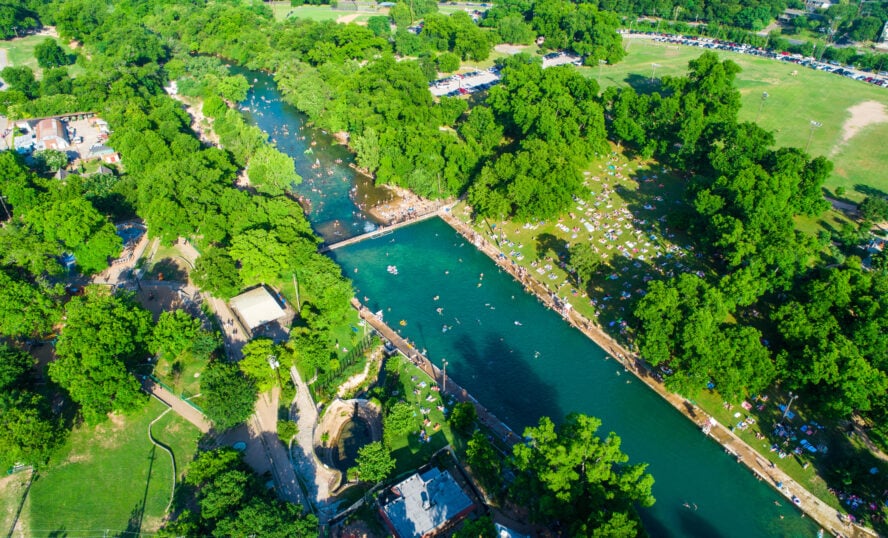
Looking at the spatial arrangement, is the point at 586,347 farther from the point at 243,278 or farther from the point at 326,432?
the point at 243,278

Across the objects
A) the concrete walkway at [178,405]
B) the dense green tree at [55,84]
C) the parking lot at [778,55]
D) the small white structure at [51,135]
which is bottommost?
the concrete walkway at [178,405]

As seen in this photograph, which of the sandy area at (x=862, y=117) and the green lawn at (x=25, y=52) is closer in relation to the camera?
the sandy area at (x=862, y=117)

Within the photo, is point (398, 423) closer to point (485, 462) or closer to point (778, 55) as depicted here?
point (485, 462)

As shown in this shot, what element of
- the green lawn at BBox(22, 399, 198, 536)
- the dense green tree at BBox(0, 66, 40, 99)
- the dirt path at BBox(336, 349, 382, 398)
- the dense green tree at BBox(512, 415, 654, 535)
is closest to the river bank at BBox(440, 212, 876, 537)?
the dense green tree at BBox(512, 415, 654, 535)

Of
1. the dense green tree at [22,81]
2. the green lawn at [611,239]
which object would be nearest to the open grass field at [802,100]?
the green lawn at [611,239]

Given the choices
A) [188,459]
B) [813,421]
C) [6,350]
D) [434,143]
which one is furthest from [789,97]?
[6,350]

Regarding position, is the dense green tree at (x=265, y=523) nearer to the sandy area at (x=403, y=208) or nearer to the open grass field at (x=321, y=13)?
the sandy area at (x=403, y=208)
